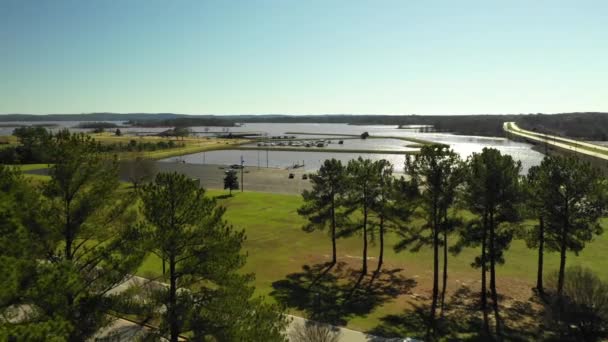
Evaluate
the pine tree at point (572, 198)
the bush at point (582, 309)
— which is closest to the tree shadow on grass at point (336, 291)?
the bush at point (582, 309)

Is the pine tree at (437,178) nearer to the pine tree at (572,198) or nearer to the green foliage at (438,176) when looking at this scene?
the green foliage at (438,176)

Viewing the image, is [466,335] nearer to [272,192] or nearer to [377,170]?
[377,170]

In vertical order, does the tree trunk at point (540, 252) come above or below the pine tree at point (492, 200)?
below

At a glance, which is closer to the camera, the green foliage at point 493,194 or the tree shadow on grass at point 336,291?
the green foliage at point 493,194

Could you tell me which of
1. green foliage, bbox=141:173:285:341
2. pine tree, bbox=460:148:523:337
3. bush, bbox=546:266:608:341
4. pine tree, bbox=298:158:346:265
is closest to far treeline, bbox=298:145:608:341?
pine tree, bbox=460:148:523:337

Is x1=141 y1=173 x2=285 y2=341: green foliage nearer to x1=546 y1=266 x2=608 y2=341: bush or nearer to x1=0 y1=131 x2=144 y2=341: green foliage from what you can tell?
x1=0 y1=131 x2=144 y2=341: green foliage

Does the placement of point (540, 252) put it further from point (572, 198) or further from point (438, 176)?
point (438, 176)

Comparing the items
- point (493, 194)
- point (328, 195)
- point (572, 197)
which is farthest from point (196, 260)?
point (572, 197)
